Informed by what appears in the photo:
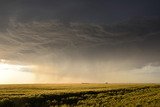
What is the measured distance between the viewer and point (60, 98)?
166ft

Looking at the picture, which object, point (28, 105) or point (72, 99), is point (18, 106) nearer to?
point (28, 105)

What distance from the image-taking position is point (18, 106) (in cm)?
4316

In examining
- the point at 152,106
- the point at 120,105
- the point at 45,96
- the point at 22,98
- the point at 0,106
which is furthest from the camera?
the point at 45,96

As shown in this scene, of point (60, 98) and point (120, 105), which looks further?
point (60, 98)

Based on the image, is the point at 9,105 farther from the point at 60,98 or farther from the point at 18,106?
the point at 60,98

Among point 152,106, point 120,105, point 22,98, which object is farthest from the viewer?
point 22,98

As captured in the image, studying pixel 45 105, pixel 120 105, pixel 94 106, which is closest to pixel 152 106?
pixel 120 105

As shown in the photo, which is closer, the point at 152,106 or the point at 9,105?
the point at 152,106

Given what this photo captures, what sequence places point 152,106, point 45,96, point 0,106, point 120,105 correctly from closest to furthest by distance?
point 152,106 → point 120,105 → point 0,106 → point 45,96

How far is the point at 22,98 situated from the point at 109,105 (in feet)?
52.1

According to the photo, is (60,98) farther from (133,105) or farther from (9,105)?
(133,105)

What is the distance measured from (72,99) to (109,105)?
11.1 m

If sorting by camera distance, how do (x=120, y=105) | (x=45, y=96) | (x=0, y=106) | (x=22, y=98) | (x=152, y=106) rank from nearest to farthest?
(x=152, y=106)
(x=120, y=105)
(x=0, y=106)
(x=22, y=98)
(x=45, y=96)

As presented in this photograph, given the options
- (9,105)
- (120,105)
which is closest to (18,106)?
(9,105)
